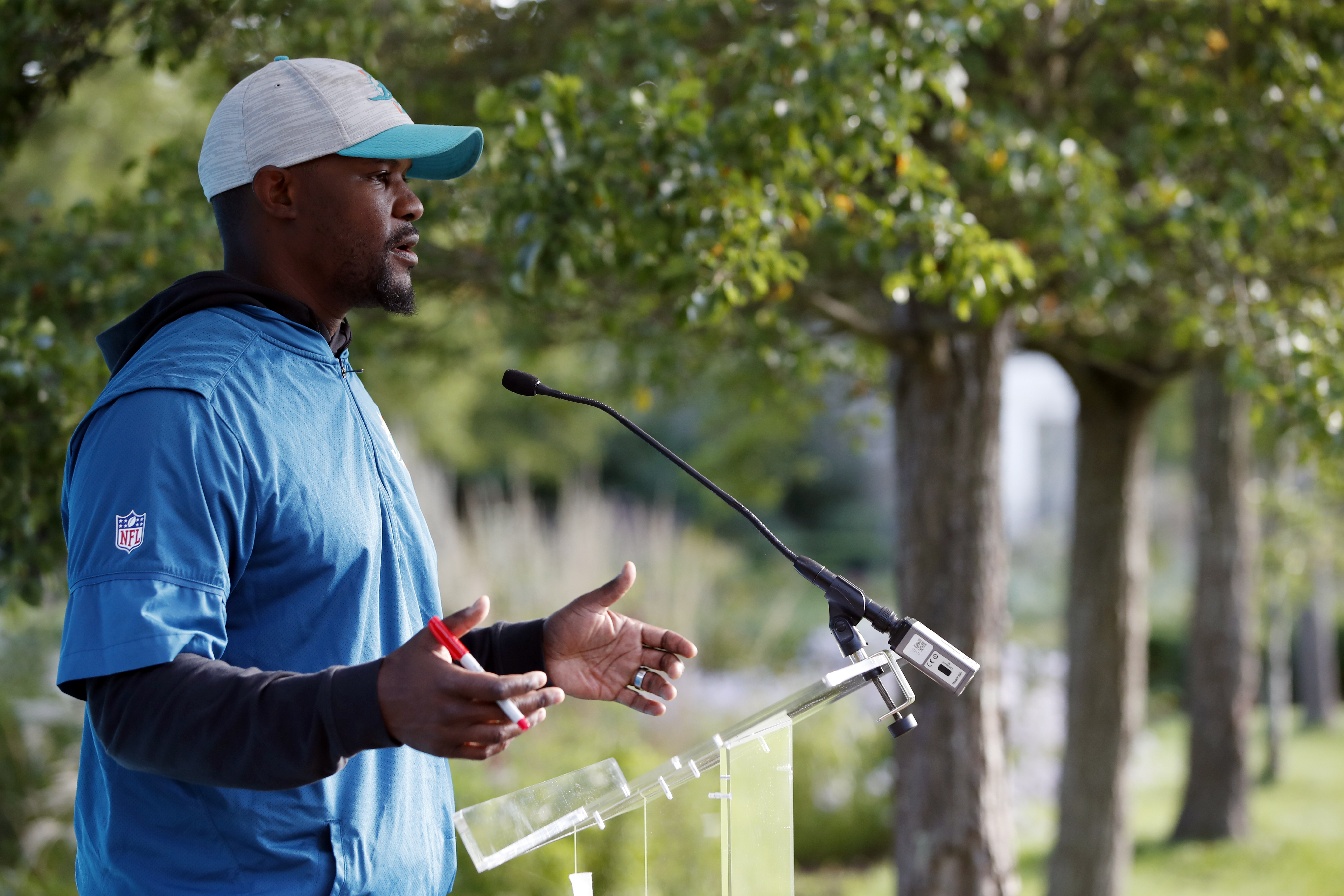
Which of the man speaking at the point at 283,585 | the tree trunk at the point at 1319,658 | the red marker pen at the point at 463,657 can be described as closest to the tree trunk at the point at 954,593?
the man speaking at the point at 283,585

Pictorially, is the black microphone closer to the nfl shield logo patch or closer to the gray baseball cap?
the gray baseball cap

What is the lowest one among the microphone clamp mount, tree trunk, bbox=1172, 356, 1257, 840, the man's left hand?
tree trunk, bbox=1172, 356, 1257, 840

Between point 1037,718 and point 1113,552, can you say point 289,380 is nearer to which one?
point 1113,552

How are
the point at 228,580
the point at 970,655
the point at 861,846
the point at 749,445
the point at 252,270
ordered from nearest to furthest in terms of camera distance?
the point at 228,580 → the point at 252,270 → the point at 970,655 → the point at 861,846 → the point at 749,445

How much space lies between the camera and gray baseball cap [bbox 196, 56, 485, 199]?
1743mm

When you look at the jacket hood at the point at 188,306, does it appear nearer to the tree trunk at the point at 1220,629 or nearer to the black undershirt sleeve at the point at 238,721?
the black undershirt sleeve at the point at 238,721

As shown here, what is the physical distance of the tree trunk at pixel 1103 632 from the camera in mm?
5949

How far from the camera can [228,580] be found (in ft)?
4.81

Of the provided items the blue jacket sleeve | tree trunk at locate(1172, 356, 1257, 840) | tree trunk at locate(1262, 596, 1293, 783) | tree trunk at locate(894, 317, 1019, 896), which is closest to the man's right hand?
the blue jacket sleeve

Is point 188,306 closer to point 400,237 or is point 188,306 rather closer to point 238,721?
point 400,237

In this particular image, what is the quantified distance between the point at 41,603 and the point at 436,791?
6.56ft

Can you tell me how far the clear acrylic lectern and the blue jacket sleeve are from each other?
57 cm

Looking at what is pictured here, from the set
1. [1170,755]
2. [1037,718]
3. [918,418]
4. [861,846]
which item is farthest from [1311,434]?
[1170,755]

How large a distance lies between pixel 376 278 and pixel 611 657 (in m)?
0.78
